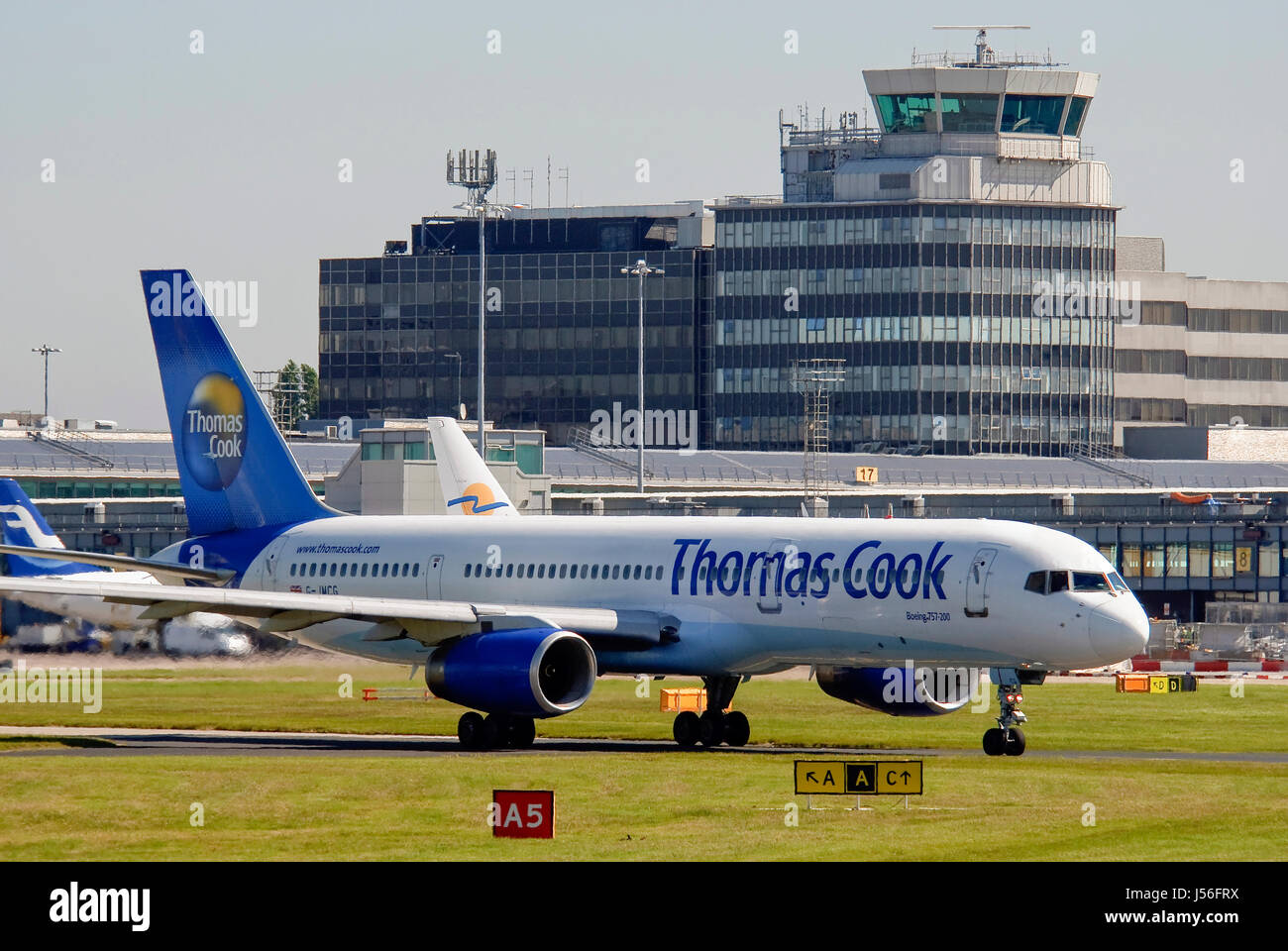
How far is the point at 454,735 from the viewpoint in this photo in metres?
53.6

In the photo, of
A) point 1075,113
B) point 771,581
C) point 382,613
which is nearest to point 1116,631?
point 771,581

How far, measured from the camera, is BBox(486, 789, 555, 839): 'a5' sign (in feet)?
103

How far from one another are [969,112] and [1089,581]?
153 meters

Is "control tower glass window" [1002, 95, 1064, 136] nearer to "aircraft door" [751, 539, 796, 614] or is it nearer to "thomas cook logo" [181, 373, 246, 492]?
"thomas cook logo" [181, 373, 246, 492]

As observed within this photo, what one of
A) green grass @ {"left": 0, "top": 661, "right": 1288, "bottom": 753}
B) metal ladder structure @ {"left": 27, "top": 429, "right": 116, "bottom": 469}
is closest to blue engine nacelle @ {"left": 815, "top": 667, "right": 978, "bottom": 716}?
green grass @ {"left": 0, "top": 661, "right": 1288, "bottom": 753}

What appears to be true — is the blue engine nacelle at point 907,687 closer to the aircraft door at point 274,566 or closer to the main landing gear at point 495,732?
the main landing gear at point 495,732

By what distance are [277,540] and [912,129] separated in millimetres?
146246

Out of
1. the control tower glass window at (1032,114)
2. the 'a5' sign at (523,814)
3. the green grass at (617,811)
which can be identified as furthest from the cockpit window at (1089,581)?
the control tower glass window at (1032,114)

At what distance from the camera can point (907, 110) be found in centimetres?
19400

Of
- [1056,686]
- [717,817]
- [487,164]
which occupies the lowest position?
[1056,686]

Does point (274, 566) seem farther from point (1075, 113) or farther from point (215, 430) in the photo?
point (1075, 113)
